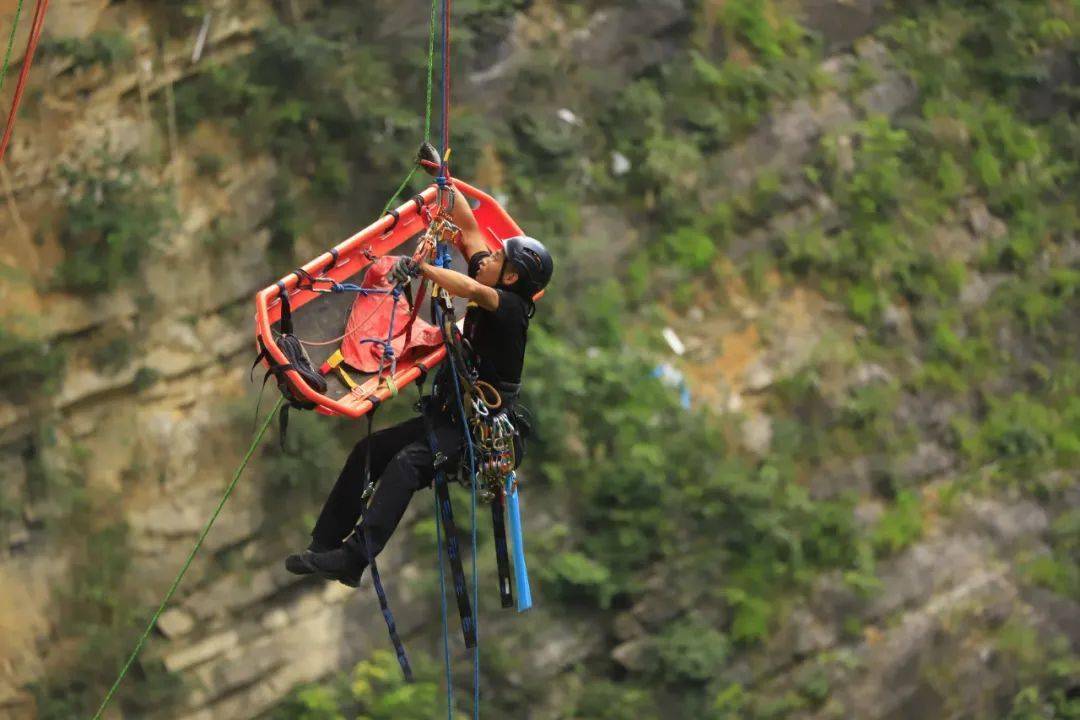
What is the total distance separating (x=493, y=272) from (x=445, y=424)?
2.34 feet

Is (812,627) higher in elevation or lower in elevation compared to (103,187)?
lower

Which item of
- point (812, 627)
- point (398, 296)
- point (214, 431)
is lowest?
point (812, 627)

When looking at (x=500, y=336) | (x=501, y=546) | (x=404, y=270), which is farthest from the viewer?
(x=501, y=546)

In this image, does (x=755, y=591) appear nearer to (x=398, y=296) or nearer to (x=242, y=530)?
(x=242, y=530)

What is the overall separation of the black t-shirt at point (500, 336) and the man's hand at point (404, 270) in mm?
403

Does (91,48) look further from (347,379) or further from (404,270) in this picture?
(404,270)

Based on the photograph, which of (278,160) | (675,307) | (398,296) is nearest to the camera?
(398,296)

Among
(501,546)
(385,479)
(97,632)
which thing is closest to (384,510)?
(385,479)

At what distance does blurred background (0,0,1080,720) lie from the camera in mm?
10570

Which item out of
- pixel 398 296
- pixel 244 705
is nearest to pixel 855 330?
pixel 244 705

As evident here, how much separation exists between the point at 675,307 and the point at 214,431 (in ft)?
13.2

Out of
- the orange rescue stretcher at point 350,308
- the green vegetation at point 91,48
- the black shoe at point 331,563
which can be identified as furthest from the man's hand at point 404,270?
the green vegetation at point 91,48

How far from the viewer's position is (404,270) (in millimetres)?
6438

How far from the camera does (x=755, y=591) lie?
12422mm
